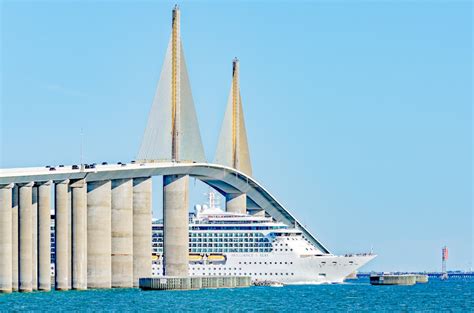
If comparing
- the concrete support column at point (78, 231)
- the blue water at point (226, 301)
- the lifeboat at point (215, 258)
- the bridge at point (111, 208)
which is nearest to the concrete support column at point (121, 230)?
the bridge at point (111, 208)

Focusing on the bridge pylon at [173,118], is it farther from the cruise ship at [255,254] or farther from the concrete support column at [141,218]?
the cruise ship at [255,254]

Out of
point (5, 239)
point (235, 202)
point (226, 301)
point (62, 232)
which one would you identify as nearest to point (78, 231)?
point (62, 232)

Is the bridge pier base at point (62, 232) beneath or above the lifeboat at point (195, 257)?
above

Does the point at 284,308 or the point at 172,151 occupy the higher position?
the point at 172,151

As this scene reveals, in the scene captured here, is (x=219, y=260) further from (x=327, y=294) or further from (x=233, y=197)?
(x=327, y=294)

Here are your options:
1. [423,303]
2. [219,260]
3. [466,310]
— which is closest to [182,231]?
[219,260]

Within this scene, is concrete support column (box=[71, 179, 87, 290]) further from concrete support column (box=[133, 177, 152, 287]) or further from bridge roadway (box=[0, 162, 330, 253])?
concrete support column (box=[133, 177, 152, 287])
